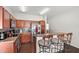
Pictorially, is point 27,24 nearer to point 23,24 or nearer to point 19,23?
point 23,24

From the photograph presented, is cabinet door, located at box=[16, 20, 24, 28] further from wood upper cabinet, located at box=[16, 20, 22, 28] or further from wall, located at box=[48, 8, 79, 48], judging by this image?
wall, located at box=[48, 8, 79, 48]

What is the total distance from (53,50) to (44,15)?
5.31 m

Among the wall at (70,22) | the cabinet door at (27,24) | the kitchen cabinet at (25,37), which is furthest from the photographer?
the cabinet door at (27,24)

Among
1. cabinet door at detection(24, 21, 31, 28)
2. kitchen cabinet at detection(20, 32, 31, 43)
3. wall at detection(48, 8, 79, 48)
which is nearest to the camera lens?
wall at detection(48, 8, 79, 48)

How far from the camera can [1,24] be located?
265cm

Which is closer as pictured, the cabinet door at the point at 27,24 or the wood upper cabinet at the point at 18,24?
the wood upper cabinet at the point at 18,24

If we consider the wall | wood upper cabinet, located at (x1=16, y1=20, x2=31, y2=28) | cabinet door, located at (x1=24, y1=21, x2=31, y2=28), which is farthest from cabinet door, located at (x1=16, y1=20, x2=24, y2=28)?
the wall

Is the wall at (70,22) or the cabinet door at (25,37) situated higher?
the wall at (70,22)

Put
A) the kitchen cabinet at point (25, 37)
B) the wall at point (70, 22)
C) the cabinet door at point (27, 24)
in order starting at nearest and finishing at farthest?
the wall at point (70, 22)
the kitchen cabinet at point (25, 37)
the cabinet door at point (27, 24)

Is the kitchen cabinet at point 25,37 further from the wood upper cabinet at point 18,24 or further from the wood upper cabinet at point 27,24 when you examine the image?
the wood upper cabinet at point 18,24

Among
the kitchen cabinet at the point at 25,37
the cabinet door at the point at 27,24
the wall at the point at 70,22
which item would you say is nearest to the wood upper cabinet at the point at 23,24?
the cabinet door at the point at 27,24
